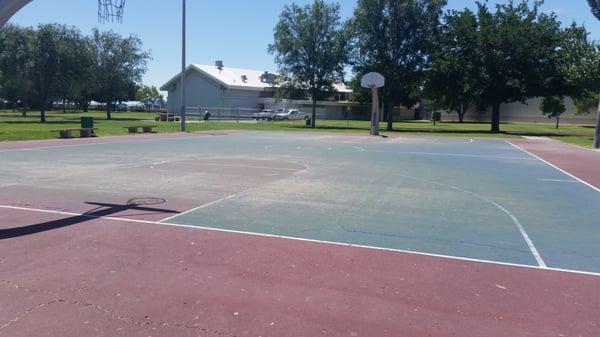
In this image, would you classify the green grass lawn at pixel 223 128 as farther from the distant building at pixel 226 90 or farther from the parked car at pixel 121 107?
the parked car at pixel 121 107

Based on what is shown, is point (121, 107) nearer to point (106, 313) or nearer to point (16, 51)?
point (16, 51)

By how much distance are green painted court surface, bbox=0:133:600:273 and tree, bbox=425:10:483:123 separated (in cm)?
2916

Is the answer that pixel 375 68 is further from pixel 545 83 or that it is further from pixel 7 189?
pixel 7 189

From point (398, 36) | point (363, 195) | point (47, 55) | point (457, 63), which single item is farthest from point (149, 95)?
point (363, 195)

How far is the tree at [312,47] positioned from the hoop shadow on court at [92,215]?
4456 cm

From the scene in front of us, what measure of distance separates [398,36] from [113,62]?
35580mm

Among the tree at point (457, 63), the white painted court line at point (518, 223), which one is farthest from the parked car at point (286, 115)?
the white painted court line at point (518, 223)

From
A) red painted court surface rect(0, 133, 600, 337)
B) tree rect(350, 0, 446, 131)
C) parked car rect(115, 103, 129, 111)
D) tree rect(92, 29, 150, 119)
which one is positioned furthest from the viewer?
parked car rect(115, 103, 129, 111)

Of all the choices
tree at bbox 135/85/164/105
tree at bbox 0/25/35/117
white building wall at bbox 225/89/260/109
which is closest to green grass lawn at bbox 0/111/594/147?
tree at bbox 0/25/35/117

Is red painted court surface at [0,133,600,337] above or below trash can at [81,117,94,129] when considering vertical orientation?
below

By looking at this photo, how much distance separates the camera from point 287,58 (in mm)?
54844

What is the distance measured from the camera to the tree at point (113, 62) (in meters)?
65.9

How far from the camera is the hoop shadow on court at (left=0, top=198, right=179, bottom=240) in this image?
7879mm

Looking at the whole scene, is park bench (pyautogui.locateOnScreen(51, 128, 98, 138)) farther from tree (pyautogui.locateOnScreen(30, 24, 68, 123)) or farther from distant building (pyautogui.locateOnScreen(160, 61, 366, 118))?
distant building (pyautogui.locateOnScreen(160, 61, 366, 118))
